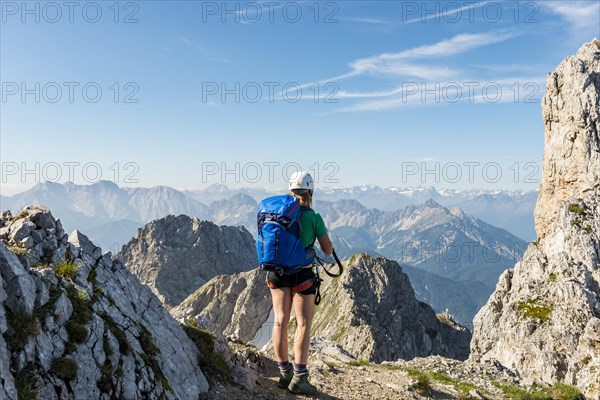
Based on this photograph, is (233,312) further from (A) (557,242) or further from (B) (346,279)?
(A) (557,242)

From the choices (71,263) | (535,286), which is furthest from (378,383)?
(535,286)

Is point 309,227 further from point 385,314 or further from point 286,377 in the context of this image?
point 385,314

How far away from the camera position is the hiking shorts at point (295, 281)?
1104cm

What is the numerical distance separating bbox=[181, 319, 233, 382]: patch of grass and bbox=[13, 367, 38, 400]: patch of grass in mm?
5379

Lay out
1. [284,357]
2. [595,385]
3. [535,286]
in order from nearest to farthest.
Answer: [284,357] < [595,385] < [535,286]

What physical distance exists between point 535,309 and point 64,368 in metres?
52.7

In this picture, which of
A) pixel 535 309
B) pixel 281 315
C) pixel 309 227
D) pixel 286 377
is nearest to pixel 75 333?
pixel 281 315

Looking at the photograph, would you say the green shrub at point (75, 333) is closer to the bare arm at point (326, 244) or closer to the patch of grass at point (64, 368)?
the patch of grass at point (64, 368)

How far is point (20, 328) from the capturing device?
797 centimetres

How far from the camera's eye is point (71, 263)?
11070mm

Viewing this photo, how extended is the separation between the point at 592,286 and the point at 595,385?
3111 cm

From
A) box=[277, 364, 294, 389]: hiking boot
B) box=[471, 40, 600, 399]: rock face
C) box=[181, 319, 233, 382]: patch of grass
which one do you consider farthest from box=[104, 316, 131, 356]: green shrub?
box=[471, 40, 600, 399]: rock face

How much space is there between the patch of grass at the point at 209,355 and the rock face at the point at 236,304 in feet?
484

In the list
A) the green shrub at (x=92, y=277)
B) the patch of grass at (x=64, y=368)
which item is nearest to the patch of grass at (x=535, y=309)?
the green shrub at (x=92, y=277)
